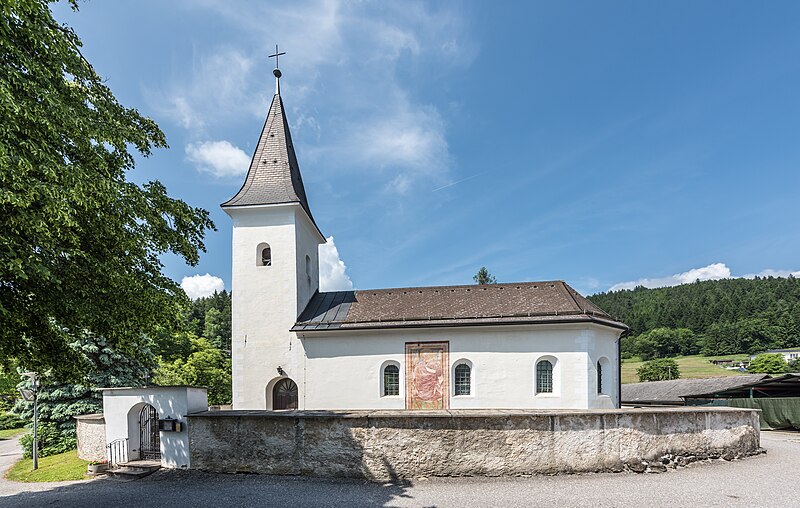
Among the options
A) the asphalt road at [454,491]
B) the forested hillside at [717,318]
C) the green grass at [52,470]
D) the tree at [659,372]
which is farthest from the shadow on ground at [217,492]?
the forested hillside at [717,318]

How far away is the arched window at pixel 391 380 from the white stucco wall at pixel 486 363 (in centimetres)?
24

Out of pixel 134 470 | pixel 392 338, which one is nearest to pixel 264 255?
pixel 392 338

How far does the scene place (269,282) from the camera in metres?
21.0

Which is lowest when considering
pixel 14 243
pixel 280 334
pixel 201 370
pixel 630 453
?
pixel 201 370

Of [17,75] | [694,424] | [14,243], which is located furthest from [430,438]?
[17,75]

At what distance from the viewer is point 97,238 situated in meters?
8.94

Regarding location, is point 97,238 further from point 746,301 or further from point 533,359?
point 746,301

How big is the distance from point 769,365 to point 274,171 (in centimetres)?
7481

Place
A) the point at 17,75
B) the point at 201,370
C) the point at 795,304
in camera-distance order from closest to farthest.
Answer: the point at 17,75
the point at 201,370
the point at 795,304

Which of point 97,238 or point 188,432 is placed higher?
point 97,238

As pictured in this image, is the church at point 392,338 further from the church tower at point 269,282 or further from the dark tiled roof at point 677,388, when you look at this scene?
the dark tiled roof at point 677,388

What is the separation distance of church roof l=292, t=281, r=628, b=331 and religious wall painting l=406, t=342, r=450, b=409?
3.16ft

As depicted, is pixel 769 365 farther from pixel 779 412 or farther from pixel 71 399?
pixel 71 399

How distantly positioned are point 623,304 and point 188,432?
108748 mm
